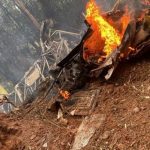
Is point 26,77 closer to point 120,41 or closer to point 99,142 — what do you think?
point 120,41

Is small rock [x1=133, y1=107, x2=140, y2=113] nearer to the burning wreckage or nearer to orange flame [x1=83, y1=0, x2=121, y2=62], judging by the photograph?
the burning wreckage

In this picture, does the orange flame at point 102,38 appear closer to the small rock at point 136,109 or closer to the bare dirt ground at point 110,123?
the bare dirt ground at point 110,123

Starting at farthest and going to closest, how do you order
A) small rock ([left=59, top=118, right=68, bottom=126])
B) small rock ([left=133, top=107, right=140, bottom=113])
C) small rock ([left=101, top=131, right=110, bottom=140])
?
small rock ([left=59, top=118, right=68, bottom=126]), small rock ([left=133, top=107, right=140, bottom=113]), small rock ([left=101, top=131, right=110, bottom=140])

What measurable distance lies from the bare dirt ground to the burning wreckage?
0.27 meters

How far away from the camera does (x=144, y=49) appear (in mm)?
6984

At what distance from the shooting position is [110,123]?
586 cm

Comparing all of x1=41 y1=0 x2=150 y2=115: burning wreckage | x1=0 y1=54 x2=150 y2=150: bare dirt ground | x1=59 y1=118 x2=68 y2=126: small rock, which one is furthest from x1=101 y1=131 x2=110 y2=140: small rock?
x1=59 y1=118 x2=68 y2=126: small rock

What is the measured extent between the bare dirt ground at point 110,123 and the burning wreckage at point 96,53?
0.90ft

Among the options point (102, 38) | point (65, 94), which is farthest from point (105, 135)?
point (102, 38)

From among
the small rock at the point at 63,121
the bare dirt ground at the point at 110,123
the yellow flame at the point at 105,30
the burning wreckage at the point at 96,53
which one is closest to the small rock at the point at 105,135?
the bare dirt ground at the point at 110,123

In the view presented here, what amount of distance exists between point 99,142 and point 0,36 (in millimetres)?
15202

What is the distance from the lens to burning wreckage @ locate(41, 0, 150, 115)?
7.07m

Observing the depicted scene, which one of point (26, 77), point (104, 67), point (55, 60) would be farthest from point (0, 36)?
point (104, 67)

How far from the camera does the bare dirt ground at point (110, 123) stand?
5354mm
